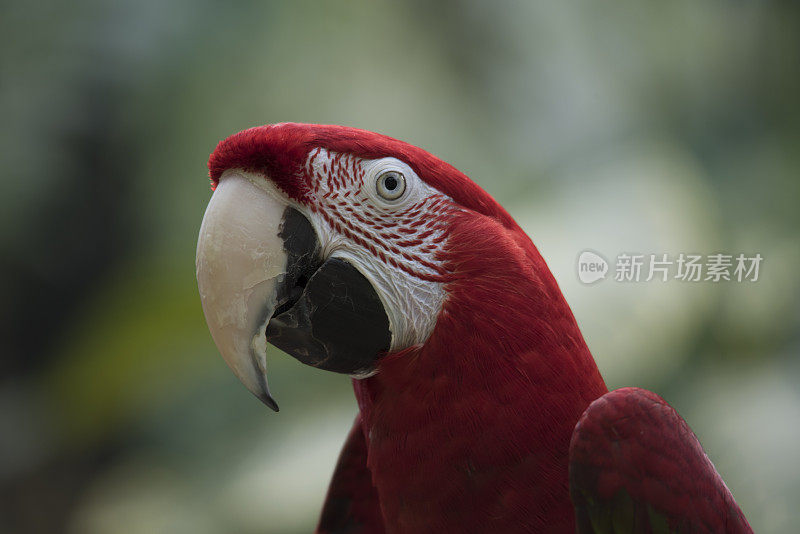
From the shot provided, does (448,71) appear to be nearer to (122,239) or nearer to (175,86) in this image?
(175,86)

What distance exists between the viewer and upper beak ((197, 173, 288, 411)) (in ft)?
2.27

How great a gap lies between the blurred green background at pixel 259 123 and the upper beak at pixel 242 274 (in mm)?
1326

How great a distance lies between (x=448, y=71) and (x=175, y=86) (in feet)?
3.29

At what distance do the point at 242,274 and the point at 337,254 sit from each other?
0.11 metres

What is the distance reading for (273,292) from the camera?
698 millimetres

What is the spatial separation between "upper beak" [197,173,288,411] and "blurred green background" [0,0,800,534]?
4.35 ft

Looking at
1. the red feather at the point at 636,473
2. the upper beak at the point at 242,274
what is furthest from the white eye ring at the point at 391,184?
the red feather at the point at 636,473

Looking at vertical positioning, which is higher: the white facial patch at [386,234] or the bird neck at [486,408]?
the white facial patch at [386,234]

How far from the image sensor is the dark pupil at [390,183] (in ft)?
2.47

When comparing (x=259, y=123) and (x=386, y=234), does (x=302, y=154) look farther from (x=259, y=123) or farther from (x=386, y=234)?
(x=259, y=123)

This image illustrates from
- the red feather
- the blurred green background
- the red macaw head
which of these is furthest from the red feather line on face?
the blurred green background

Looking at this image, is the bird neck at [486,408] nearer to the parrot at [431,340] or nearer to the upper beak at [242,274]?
the parrot at [431,340]

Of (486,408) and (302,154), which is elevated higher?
(302,154)

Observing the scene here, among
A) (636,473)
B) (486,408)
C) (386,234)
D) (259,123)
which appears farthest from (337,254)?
(259,123)
